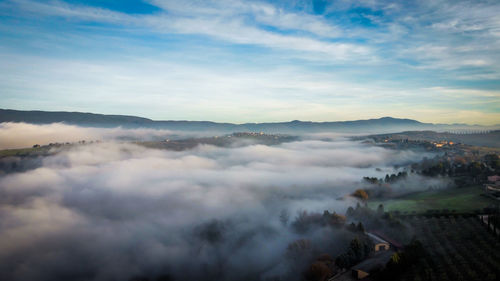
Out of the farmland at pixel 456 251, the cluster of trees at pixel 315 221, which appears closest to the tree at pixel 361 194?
the cluster of trees at pixel 315 221

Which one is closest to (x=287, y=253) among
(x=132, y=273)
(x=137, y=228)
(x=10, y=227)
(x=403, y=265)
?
(x=403, y=265)

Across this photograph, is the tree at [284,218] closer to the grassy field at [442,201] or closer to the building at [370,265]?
the grassy field at [442,201]

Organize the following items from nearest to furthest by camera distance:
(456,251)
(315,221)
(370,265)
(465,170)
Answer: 1. (456,251)
2. (370,265)
3. (315,221)
4. (465,170)

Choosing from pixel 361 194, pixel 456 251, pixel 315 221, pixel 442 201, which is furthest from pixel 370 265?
pixel 361 194

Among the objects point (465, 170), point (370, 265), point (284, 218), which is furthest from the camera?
point (465, 170)

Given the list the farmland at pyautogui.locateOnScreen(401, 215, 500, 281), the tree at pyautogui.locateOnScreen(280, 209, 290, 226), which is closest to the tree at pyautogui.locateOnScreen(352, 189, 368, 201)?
the tree at pyautogui.locateOnScreen(280, 209, 290, 226)

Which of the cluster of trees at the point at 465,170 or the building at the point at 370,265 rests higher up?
the cluster of trees at the point at 465,170

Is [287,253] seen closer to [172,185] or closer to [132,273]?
[132,273]

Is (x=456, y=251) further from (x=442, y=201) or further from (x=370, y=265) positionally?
(x=442, y=201)
